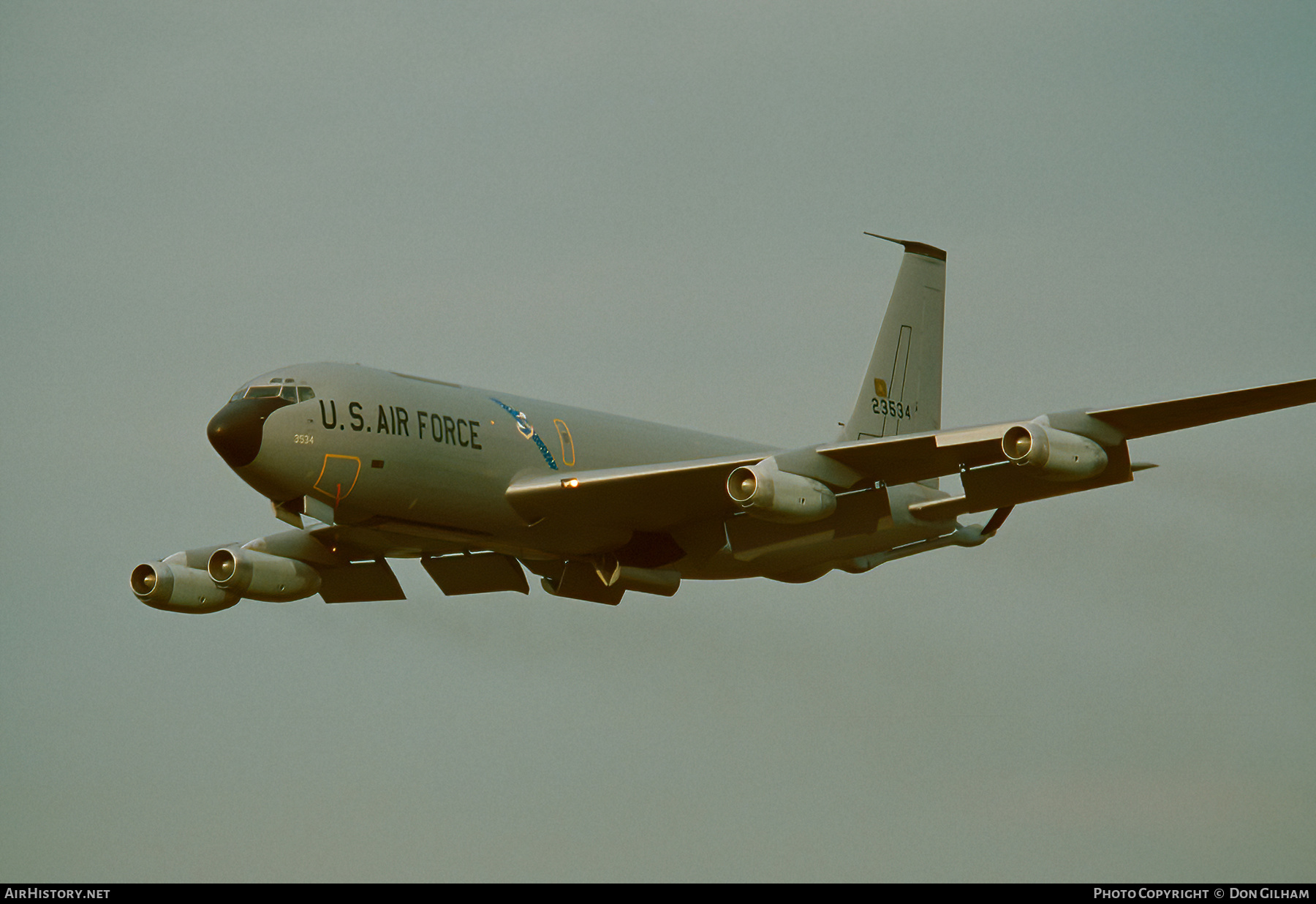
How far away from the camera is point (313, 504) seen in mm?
35688

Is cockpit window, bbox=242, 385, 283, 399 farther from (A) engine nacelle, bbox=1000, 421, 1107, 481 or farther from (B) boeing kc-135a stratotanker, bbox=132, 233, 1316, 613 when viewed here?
(A) engine nacelle, bbox=1000, 421, 1107, 481

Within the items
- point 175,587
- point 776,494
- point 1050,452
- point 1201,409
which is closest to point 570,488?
point 776,494

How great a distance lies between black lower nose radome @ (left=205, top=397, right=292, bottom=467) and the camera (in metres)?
34.5

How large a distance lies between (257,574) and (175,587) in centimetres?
216

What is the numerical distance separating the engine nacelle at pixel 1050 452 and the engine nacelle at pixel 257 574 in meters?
19.1

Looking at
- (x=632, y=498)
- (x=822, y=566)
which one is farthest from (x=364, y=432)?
(x=822, y=566)

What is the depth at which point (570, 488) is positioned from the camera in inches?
1457

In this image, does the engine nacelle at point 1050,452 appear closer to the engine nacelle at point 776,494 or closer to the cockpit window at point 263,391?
the engine nacelle at point 776,494

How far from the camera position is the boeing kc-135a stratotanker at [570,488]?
34.6 meters

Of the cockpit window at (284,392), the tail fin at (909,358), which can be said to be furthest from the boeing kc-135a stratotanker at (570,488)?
the tail fin at (909,358)

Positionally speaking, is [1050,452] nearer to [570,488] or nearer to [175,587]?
[570,488]

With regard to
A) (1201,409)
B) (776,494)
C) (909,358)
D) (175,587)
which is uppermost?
(909,358)

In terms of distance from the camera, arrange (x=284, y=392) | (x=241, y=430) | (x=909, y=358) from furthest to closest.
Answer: (x=909, y=358), (x=284, y=392), (x=241, y=430)
